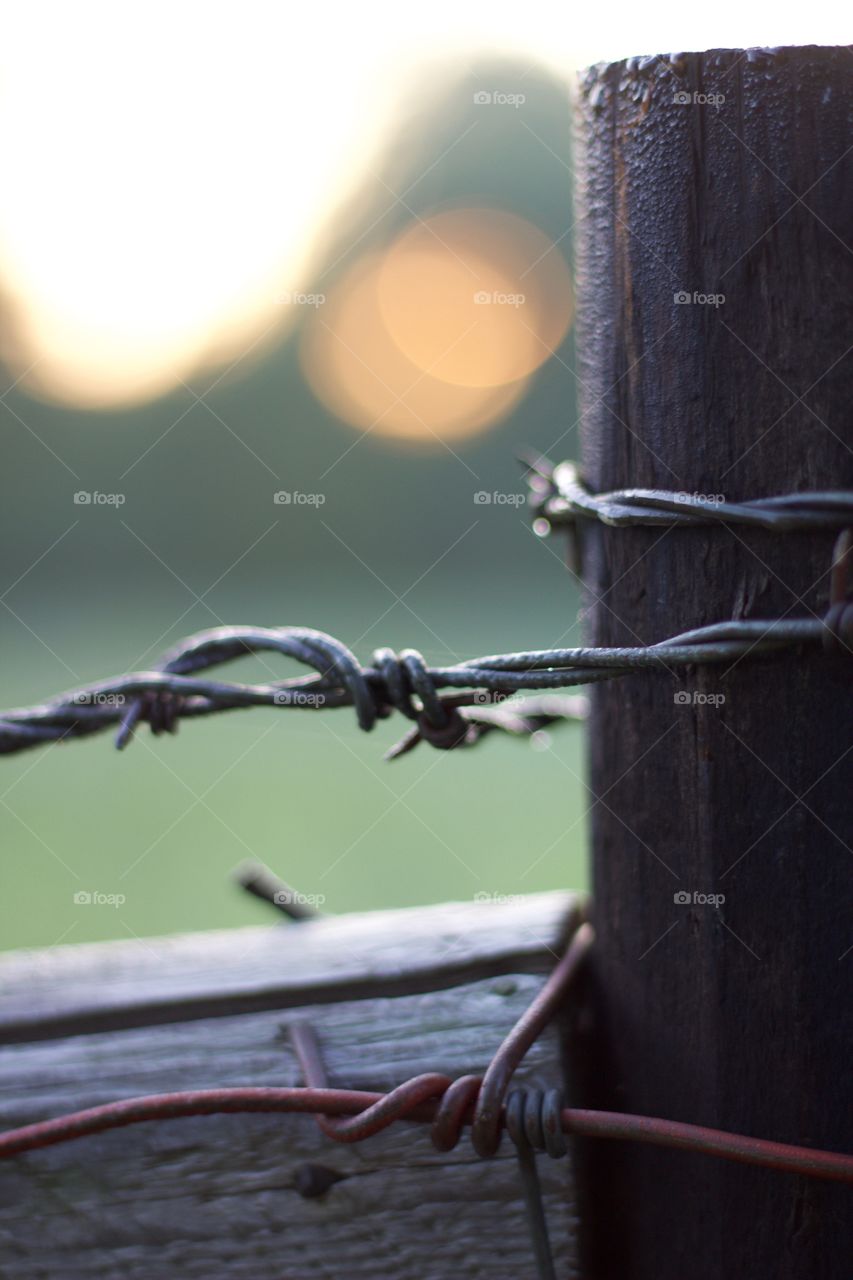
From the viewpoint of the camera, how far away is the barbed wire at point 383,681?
74cm

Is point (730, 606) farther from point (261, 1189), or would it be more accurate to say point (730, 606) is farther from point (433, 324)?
point (433, 324)

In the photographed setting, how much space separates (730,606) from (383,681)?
0.76 ft

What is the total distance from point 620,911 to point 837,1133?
192mm

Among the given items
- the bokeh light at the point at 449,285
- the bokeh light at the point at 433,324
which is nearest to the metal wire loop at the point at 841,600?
the bokeh light at the point at 449,285

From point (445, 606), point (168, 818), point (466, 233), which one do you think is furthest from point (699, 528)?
Result: point (445, 606)

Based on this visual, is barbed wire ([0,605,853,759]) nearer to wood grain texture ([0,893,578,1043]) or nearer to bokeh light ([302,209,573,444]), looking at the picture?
wood grain texture ([0,893,578,1043])

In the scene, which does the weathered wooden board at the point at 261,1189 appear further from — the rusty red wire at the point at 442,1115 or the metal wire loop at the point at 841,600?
the metal wire loop at the point at 841,600

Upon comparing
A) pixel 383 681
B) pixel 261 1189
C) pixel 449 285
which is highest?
pixel 449 285

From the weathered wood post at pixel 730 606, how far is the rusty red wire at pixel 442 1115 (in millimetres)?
50

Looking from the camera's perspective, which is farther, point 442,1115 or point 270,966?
point 270,966

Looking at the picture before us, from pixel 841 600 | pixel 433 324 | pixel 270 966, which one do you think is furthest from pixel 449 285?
pixel 841 600

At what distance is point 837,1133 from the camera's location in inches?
30.0

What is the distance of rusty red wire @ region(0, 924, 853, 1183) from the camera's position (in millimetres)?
730

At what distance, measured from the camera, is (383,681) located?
0.81m
